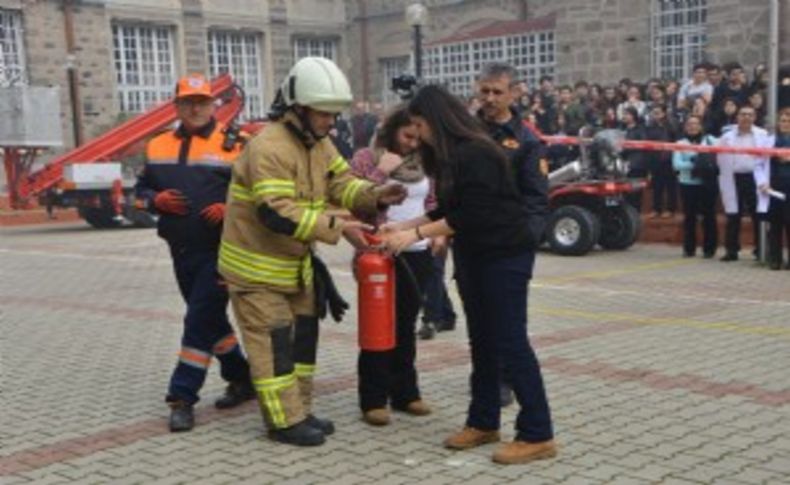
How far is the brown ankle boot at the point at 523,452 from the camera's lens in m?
4.54

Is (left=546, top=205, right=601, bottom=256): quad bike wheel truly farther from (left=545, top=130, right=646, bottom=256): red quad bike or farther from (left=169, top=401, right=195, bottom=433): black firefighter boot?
(left=169, top=401, right=195, bottom=433): black firefighter boot

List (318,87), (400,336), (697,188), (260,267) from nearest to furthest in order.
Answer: (318,87) < (260,267) < (400,336) < (697,188)

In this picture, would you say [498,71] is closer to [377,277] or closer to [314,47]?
[377,277]

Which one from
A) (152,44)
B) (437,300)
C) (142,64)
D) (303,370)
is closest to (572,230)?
(437,300)

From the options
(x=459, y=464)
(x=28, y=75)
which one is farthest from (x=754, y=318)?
(x=28, y=75)

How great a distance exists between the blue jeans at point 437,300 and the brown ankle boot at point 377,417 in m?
2.14

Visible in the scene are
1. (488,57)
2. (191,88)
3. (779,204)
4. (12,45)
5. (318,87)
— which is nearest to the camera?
(318,87)

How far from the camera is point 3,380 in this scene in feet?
21.8

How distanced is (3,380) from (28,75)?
19.8m

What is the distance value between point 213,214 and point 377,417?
1.42m

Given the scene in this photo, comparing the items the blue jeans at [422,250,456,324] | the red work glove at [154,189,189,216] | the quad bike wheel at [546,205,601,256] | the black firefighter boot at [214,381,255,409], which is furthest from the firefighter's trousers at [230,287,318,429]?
the quad bike wheel at [546,205,601,256]

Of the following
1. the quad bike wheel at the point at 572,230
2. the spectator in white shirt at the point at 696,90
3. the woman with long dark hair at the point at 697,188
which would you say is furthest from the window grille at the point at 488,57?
the woman with long dark hair at the point at 697,188

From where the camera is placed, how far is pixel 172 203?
17.5ft

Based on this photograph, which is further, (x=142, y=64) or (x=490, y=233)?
(x=142, y=64)
